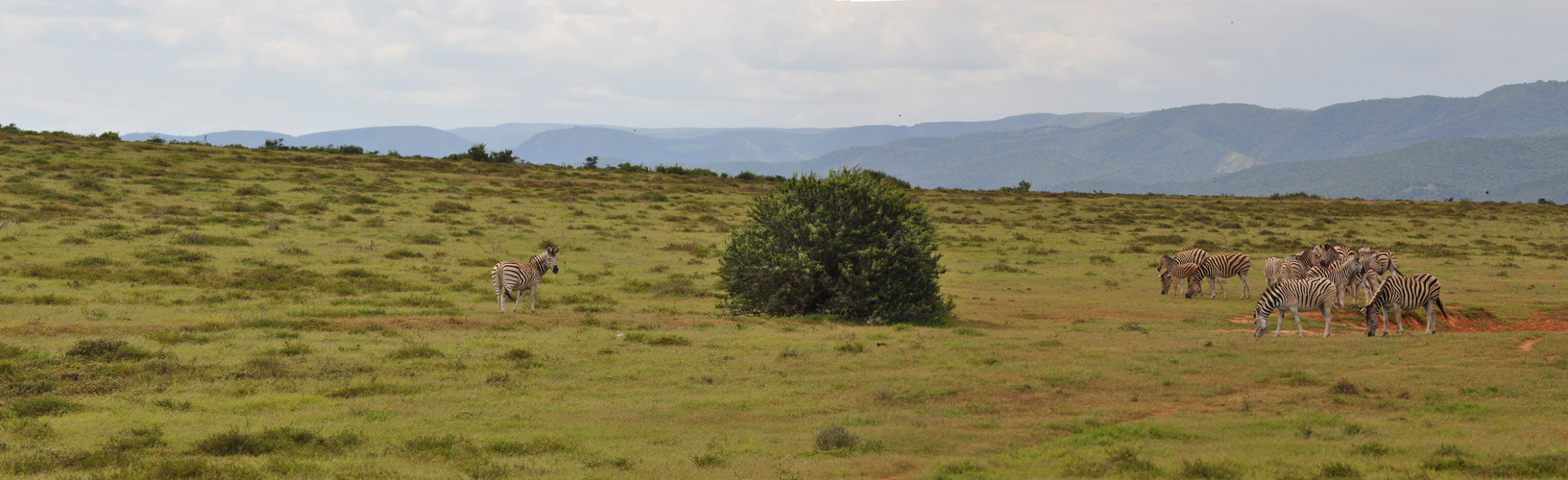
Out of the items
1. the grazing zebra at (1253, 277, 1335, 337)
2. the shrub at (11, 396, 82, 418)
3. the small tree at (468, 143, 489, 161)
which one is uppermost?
the small tree at (468, 143, 489, 161)

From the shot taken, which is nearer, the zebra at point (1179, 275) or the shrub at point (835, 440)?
the shrub at point (835, 440)

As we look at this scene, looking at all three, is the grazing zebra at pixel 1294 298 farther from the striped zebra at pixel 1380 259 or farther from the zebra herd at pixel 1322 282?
the striped zebra at pixel 1380 259

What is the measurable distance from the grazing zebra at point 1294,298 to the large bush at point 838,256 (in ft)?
21.7

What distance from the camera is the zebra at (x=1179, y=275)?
1113 inches

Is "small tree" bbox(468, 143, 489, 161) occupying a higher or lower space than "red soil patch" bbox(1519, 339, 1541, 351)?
higher

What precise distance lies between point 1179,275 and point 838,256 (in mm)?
13104

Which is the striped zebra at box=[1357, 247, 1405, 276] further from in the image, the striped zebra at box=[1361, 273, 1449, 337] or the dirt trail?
the dirt trail

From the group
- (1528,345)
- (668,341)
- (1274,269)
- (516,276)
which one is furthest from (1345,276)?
(516,276)

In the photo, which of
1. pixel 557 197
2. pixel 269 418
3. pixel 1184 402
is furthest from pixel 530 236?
pixel 1184 402

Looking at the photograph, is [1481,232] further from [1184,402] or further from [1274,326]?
[1184,402]

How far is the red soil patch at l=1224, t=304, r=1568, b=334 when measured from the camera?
21.4 metres

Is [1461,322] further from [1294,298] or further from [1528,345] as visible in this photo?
[1528,345]

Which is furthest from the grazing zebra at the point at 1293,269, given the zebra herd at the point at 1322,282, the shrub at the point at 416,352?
the shrub at the point at 416,352

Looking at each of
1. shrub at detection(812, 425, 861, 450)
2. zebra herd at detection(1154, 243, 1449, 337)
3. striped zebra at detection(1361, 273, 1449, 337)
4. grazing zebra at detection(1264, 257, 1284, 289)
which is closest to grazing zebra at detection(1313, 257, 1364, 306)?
zebra herd at detection(1154, 243, 1449, 337)
